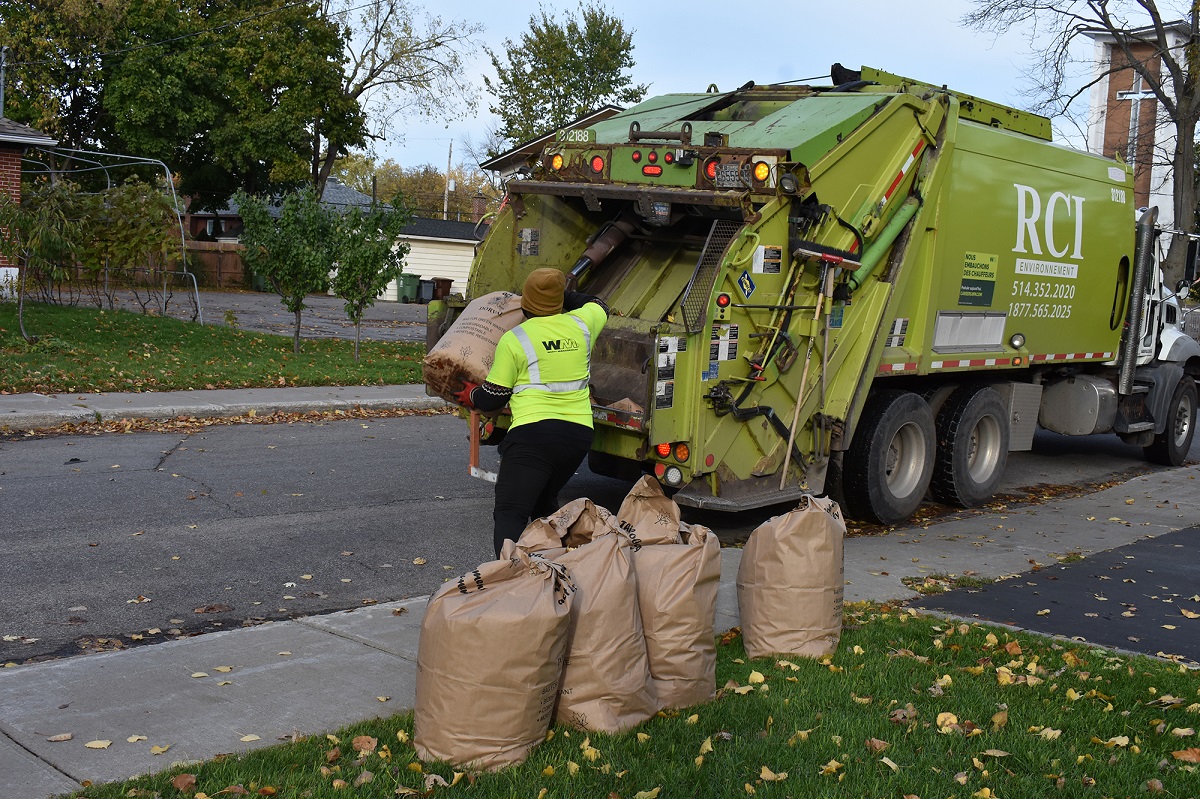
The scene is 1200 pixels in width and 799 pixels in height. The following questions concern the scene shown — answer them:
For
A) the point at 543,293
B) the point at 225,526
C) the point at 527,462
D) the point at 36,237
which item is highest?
the point at 36,237

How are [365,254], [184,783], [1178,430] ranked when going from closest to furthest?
[184,783] < [1178,430] < [365,254]

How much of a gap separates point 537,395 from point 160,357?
11.2 meters

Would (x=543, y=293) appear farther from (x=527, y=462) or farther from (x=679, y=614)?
(x=679, y=614)

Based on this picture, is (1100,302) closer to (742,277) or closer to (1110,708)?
(742,277)

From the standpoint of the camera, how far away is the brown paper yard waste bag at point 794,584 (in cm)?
498

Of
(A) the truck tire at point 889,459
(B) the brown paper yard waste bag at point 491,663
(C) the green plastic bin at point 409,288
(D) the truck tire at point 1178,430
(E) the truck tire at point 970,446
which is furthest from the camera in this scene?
(C) the green plastic bin at point 409,288

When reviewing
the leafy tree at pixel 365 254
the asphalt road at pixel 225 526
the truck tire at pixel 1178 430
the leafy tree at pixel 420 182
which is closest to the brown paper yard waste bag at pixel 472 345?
the asphalt road at pixel 225 526

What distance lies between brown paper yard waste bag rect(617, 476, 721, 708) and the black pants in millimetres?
1014

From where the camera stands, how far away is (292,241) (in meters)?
16.4

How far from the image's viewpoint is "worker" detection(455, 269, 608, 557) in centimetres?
541

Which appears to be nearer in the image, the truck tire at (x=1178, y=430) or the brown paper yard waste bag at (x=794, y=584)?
the brown paper yard waste bag at (x=794, y=584)

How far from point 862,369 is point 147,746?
17.2 feet

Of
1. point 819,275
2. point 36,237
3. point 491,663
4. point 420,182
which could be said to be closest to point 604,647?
point 491,663

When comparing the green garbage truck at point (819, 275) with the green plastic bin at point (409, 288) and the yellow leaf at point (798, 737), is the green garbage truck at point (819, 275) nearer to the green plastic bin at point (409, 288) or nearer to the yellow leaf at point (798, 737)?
the yellow leaf at point (798, 737)
